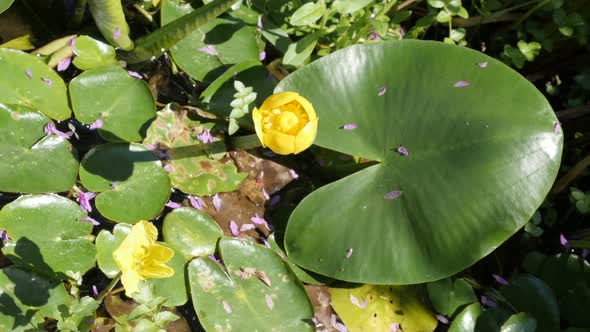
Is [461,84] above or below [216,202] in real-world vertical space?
above

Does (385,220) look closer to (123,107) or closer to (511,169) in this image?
(511,169)

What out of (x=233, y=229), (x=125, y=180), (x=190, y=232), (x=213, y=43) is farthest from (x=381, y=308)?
(x=213, y=43)

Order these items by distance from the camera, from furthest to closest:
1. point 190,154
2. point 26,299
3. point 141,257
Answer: point 190,154 < point 26,299 < point 141,257

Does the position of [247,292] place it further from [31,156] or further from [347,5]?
[347,5]

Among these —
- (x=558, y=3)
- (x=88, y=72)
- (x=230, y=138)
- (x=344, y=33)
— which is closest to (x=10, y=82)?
(x=88, y=72)

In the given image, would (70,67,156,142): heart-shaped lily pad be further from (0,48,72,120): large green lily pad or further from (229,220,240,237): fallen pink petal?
(229,220,240,237): fallen pink petal

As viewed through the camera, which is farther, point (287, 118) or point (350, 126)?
point (350, 126)

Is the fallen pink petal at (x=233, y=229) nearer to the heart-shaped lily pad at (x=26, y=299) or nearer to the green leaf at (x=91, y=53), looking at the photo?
the heart-shaped lily pad at (x=26, y=299)
